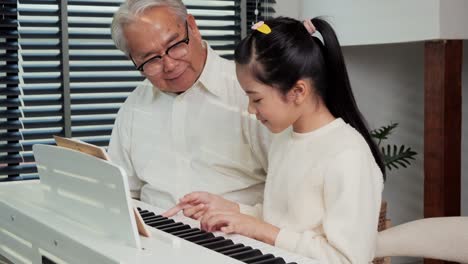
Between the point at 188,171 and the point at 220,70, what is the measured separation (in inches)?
12.0

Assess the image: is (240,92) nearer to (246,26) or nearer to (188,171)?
(188,171)

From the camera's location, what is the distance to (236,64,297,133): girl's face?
1586 millimetres

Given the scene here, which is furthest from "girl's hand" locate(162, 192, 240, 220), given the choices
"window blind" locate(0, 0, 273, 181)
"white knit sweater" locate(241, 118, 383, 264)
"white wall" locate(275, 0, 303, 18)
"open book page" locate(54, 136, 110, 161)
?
"white wall" locate(275, 0, 303, 18)

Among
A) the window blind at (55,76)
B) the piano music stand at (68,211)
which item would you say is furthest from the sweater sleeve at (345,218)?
the window blind at (55,76)

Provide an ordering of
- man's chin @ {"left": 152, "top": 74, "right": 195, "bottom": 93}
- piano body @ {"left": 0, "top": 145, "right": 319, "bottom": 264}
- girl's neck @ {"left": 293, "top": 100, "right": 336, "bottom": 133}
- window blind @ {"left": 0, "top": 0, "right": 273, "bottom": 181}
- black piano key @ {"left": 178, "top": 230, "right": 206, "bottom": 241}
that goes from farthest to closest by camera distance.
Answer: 1. window blind @ {"left": 0, "top": 0, "right": 273, "bottom": 181}
2. man's chin @ {"left": 152, "top": 74, "right": 195, "bottom": 93}
3. girl's neck @ {"left": 293, "top": 100, "right": 336, "bottom": 133}
4. black piano key @ {"left": 178, "top": 230, "right": 206, "bottom": 241}
5. piano body @ {"left": 0, "top": 145, "right": 319, "bottom": 264}

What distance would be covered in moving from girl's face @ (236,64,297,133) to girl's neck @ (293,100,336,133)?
0.04m

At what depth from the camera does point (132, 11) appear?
1932mm

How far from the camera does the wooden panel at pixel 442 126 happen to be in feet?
9.64

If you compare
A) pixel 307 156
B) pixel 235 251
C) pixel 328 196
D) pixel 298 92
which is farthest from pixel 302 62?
pixel 235 251

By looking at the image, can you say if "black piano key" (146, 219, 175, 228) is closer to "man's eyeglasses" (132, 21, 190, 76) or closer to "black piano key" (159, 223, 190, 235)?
"black piano key" (159, 223, 190, 235)

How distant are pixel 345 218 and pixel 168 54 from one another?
75cm

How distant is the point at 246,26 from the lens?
3.62 m

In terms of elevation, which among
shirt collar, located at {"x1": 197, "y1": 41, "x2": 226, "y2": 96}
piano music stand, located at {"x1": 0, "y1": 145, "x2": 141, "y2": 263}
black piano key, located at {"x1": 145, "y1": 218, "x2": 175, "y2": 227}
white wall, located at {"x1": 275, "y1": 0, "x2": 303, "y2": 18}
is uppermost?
white wall, located at {"x1": 275, "y1": 0, "x2": 303, "y2": 18}

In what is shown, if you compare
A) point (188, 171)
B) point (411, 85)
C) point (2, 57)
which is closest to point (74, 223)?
point (188, 171)
